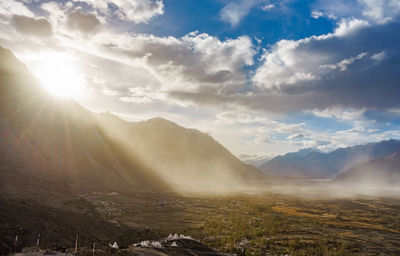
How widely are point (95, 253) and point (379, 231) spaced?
52.7m

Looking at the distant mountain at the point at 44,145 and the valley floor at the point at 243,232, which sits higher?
the distant mountain at the point at 44,145

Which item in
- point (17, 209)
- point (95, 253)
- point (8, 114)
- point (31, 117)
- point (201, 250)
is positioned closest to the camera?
point (95, 253)

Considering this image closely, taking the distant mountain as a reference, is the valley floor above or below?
below

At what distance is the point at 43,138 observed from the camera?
8625 centimetres

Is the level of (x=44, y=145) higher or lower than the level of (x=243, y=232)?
higher

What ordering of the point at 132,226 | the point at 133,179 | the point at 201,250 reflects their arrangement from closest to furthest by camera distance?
the point at 201,250 → the point at 132,226 → the point at 133,179

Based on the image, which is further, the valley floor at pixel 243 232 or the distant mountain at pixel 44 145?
the distant mountain at pixel 44 145

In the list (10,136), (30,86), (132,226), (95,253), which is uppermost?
(30,86)

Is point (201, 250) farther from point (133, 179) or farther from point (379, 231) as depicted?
point (133, 179)

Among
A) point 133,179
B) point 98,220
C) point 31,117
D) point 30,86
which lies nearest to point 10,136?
point 31,117

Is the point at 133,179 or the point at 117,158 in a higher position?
the point at 117,158

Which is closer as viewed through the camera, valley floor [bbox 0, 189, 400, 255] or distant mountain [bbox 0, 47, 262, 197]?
valley floor [bbox 0, 189, 400, 255]

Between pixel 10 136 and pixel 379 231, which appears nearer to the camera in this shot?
pixel 379 231

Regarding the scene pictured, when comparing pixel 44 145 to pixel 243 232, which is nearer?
pixel 243 232
